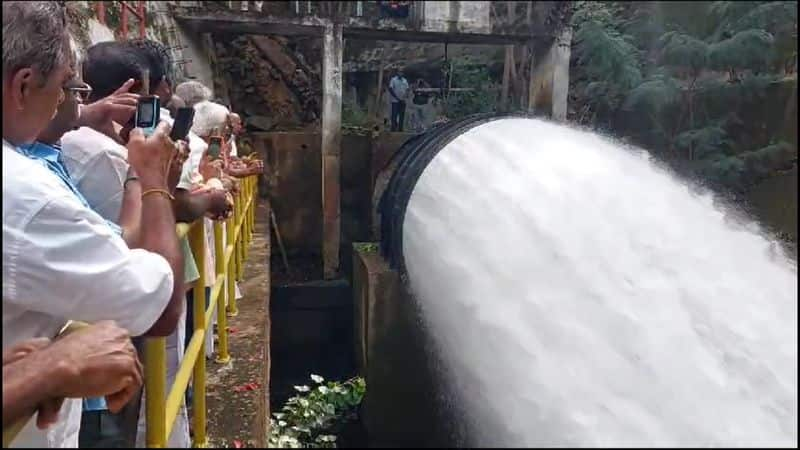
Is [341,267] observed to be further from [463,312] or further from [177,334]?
[463,312]

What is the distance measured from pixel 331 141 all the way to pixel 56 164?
24.5ft

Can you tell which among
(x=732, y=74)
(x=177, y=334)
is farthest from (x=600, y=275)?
(x=732, y=74)

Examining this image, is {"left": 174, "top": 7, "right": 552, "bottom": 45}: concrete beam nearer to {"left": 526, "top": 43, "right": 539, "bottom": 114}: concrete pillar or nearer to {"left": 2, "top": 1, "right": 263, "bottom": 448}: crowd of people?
{"left": 526, "top": 43, "right": 539, "bottom": 114}: concrete pillar

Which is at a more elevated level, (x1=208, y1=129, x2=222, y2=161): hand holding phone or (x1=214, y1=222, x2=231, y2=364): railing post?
(x1=208, y1=129, x2=222, y2=161): hand holding phone

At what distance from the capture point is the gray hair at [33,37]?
1.14 metres

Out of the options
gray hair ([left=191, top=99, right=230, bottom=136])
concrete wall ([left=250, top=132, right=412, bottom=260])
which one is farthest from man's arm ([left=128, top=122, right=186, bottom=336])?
concrete wall ([left=250, top=132, right=412, bottom=260])

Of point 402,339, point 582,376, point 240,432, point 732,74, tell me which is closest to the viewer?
point 582,376

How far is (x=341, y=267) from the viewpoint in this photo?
9.39 m

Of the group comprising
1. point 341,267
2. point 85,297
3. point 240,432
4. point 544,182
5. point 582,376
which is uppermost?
point 544,182

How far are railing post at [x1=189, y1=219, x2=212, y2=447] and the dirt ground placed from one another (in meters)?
0.07

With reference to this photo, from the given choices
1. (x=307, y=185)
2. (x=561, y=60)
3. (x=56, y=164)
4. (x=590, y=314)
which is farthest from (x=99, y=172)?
(x=307, y=185)

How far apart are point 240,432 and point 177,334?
1.19 ft

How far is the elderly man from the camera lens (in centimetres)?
110

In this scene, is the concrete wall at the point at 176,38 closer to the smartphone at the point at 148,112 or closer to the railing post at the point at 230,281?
the railing post at the point at 230,281
